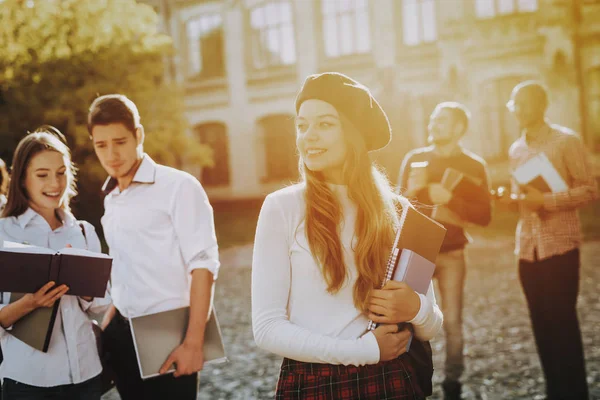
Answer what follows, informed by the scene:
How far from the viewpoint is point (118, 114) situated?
2801 mm

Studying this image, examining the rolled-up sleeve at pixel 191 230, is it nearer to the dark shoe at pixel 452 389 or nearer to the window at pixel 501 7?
the dark shoe at pixel 452 389

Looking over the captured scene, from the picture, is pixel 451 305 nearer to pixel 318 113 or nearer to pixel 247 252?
pixel 318 113

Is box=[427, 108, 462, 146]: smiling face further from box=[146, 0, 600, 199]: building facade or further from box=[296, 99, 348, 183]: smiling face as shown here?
box=[146, 0, 600, 199]: building facade

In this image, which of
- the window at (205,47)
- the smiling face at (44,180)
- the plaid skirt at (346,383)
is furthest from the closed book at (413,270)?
the window at (205,47)

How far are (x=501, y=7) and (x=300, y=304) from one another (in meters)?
19.0

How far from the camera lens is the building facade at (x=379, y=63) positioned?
1784 cm

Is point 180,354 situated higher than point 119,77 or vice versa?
point 119,77

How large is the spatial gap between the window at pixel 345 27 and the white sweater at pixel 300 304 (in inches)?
763

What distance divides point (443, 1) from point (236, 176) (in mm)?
9146

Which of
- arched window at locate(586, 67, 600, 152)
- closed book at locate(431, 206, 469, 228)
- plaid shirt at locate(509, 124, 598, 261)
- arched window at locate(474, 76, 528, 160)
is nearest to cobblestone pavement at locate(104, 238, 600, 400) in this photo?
plaid shirt at locate(509, 124, 598, 261)

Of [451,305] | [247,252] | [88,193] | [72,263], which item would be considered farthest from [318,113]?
[88,193]

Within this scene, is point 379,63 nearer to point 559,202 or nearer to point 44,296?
point 559,202

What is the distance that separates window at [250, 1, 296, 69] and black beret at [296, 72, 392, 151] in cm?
2012

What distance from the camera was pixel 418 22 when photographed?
19.8m
